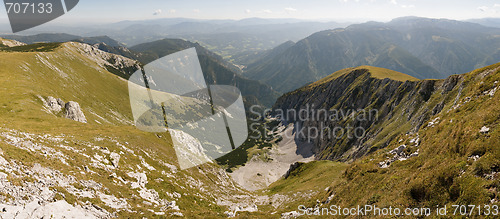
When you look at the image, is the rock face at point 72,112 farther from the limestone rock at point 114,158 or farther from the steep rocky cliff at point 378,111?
the steep rocky cliff at point 378,111

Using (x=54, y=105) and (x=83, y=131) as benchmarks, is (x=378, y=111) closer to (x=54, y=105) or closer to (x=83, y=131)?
(x=83, y=131)

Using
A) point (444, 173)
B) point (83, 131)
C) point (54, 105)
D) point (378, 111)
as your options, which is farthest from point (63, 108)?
point (378, 111)

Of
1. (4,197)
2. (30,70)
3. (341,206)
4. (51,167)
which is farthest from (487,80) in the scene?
(30,70)

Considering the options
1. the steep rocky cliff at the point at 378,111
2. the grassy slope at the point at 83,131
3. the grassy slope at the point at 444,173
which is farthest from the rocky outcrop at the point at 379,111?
the grassy slope at the point at 83,131

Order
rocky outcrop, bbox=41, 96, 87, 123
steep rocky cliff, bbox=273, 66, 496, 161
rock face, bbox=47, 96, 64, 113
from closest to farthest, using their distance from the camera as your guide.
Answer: rocky outcrop, bbox=41, 96, 87, 123, rock face, bbox=47, 96, 64, 113, steep rocky cliff, bbox=273, 66, 496, 161

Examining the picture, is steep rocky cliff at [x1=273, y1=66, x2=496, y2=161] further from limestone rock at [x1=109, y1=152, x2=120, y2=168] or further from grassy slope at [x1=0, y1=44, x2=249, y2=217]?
limestone rock at [x1=109, y1=152, x2=120, y2=168]

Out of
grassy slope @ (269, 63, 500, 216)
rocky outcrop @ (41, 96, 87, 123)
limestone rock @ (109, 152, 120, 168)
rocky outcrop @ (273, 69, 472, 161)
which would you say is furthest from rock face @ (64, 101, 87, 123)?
rocky outcrop @ (273, 69, 472, 161)

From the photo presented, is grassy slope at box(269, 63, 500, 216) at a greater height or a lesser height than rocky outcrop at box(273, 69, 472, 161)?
greater

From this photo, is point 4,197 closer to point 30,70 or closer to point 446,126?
point 446,126
